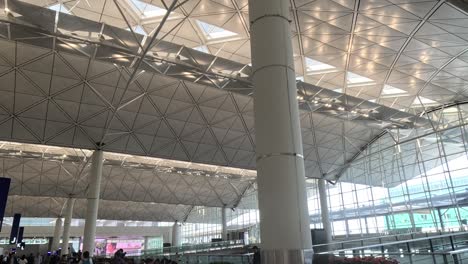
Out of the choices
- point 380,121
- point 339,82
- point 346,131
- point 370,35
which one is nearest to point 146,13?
point 370,35

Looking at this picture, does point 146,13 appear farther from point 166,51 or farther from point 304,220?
point 304,220

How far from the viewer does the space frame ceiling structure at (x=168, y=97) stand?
21.6 meters

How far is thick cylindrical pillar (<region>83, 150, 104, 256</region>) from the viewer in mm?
28766

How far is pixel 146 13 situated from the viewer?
70.6ft

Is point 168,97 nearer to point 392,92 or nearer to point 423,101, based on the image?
point 392,92

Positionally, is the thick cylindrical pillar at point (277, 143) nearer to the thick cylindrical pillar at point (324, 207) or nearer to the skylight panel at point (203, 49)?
the skylight panel at point (203, 49)

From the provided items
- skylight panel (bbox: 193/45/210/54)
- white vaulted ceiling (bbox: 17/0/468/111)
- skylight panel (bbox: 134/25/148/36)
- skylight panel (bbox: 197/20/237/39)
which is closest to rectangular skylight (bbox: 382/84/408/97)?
white vaulted ceiling (bbox: 17/0/468/111)

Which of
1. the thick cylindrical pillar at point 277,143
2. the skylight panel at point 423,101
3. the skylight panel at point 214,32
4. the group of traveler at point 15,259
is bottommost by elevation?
the group of traveler at point 15,259

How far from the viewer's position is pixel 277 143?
7.06 metres

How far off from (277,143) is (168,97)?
2364 centimetres

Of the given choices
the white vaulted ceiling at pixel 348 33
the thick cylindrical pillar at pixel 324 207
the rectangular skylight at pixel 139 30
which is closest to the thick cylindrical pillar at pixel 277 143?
the white vaulted ceiling at pixel 348 33

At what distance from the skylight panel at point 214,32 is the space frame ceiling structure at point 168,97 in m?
0.36

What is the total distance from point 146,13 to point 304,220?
1853 centimetres

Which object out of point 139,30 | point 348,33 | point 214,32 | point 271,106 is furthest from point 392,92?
point 271,106
